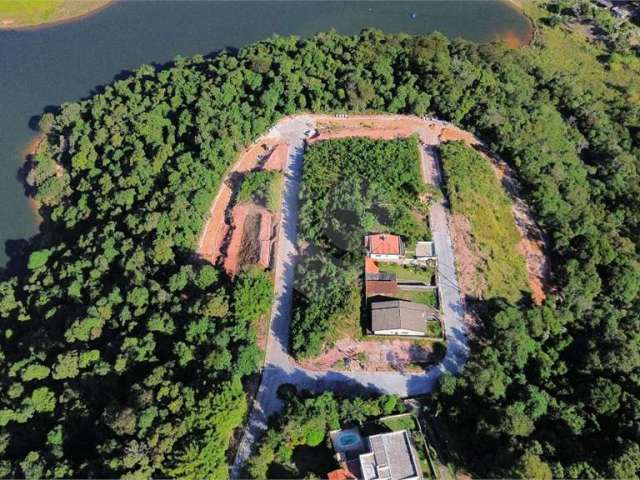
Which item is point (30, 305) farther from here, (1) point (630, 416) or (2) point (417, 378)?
(1) point (630, 416)

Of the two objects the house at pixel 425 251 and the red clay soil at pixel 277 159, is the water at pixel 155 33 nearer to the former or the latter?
the red clay soil at pixel 277 159

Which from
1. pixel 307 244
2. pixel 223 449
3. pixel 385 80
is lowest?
pixel 223 449

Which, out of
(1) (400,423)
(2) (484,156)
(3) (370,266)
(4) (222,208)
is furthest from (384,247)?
(2) (484,156)

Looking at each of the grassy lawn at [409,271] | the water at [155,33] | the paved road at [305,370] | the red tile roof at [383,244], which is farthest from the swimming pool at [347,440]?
the water at [155,33]

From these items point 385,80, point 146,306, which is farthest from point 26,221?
point 385,80

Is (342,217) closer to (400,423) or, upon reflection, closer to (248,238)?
(248,238)

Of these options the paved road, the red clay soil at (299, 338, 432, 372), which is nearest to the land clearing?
the paved road

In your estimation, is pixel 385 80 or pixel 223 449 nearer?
pixel 223 449

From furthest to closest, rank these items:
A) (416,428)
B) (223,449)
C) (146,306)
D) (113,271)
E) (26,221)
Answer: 1. (26,221)
2. (113,271)
3. (146,306)
4. (416,428)
5. (223,449)
